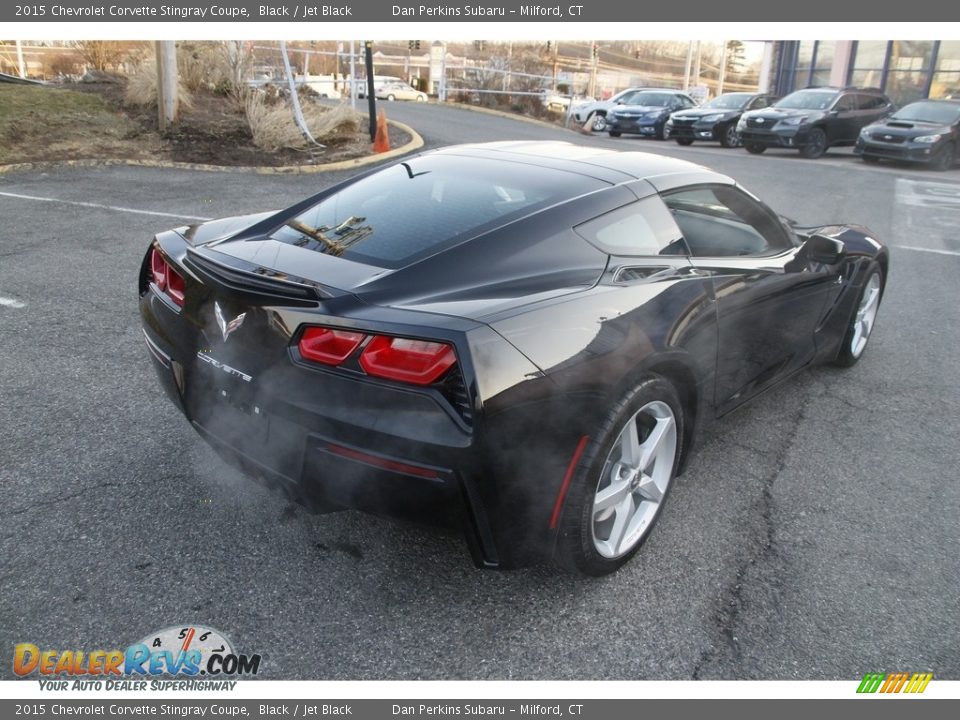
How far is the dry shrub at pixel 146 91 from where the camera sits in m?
12.6

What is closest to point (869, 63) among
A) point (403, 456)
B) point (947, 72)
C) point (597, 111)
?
point (947, 72)

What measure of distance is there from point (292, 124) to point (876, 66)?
22847mm

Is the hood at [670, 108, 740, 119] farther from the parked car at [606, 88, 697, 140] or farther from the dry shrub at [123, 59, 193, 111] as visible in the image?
the dry shrub at [123, 59, 193, 111]

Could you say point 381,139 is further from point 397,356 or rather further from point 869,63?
point 869,63

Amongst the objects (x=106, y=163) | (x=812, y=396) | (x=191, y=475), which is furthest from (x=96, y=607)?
(x=106, y=163)

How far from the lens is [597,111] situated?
2364 cm

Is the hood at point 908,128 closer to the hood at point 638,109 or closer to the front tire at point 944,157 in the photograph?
the front tire at point 944,157

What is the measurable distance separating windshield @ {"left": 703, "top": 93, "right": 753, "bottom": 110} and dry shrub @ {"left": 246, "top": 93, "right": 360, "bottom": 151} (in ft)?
36.1

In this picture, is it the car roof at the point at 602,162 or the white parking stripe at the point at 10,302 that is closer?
the car roof at the point at 602,162

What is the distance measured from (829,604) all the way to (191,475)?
8.25 ft

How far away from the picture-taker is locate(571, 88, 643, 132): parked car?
76.0 feet

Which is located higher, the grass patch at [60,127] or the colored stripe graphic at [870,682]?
the grass patch at [60,127]

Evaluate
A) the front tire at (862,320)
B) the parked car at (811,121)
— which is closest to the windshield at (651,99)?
the parked car at (811,121)

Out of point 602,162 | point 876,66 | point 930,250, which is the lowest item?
point 930,250
